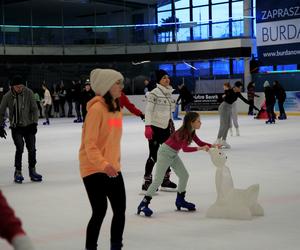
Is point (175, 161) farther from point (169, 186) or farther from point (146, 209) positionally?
point (169, 186)

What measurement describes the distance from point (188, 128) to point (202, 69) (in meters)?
24.9

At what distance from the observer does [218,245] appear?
16.5 feet

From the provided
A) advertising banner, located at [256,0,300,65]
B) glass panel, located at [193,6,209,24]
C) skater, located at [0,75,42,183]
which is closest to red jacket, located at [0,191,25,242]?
skater, located at [0,75,42,183]

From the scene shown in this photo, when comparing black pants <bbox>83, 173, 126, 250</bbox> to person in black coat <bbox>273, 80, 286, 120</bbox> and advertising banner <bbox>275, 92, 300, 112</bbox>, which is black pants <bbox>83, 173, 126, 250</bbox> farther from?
advertising banner <bbox>275, 92, 300, 112</bbox>

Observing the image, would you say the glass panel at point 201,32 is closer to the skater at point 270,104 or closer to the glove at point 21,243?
the skater at point 270,104

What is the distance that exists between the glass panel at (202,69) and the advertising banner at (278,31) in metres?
2.91

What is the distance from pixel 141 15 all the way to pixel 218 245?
3068cm

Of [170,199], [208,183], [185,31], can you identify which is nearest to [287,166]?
[208,183]

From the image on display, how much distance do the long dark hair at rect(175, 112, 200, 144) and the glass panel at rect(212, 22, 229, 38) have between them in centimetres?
2571

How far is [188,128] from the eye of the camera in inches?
248

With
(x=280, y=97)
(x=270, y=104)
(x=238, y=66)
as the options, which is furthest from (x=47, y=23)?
(x=270, y=104)

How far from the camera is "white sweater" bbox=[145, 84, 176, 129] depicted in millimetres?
7672

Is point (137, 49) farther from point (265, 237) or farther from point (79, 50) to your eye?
point (265, 237)

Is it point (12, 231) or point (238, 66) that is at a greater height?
point (238, 66)
